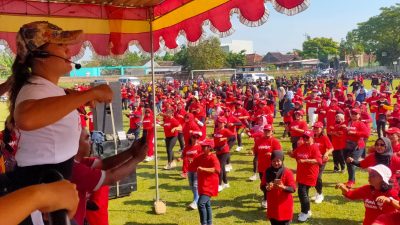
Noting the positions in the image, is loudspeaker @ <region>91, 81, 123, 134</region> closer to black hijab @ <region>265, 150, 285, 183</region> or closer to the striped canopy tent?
the striped canopy tent

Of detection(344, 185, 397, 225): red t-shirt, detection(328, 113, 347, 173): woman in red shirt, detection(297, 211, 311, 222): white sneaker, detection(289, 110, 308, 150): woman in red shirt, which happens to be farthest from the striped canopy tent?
detection(289, 110, 308, 150): woman in red shirt

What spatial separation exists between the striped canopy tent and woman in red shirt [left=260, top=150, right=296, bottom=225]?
226 centimetres

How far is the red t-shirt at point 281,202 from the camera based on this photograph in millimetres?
5645

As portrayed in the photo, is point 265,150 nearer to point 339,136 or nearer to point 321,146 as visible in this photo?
point 321,146

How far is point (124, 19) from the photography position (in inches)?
229

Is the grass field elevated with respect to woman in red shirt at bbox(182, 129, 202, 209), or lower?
lower

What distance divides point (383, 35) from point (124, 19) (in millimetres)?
78299

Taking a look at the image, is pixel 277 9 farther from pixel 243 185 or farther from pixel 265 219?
pixel 243 185

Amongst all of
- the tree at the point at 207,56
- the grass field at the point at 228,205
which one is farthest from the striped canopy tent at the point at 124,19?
the tree at the point at 207,56

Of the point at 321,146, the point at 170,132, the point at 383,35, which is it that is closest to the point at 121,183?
the point at 170,132

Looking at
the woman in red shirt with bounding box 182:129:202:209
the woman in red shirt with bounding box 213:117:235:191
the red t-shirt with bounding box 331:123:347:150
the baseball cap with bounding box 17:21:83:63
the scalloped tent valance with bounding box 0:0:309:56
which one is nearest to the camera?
the baseball cap with bounding box 17:21:83:63

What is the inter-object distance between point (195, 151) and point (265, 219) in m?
1.90

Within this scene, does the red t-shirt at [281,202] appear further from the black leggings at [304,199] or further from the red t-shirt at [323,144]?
the red t-shirt at [323,144]

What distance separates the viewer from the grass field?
7289mm
